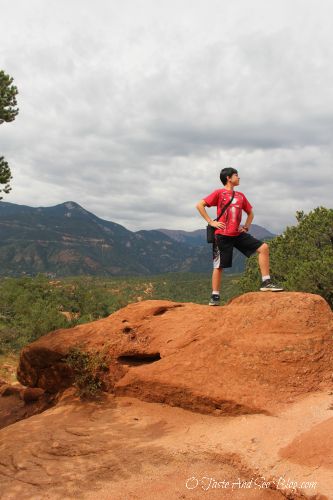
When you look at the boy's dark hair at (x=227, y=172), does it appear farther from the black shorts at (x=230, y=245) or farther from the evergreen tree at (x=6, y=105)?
the evergreen tree at (x=6, y=105)

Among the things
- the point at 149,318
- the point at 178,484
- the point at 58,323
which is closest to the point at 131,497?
the point at 178,484

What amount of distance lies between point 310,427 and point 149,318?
4463 millimetres

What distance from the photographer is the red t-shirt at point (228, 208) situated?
770cm

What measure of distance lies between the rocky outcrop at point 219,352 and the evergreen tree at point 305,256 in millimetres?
9914

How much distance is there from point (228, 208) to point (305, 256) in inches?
541

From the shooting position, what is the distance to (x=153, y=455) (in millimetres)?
5496

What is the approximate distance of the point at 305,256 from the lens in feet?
66.3

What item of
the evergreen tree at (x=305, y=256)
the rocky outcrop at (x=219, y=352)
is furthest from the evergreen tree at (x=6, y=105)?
the evergreen tree at (x=305, y=256)

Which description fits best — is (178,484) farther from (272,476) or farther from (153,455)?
(272,476)

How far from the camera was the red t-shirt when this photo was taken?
25.3 ft

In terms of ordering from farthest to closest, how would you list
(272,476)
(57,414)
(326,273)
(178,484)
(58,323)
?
(58,323) < (326,273) < (57,414) < (178,484) < (272,476)

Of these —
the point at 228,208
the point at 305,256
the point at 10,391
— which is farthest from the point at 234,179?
the point at 305,256

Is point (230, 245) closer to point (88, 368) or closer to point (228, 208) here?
point (228, 208)

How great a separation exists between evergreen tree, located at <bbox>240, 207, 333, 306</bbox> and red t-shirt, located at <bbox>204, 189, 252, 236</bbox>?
1069cm
